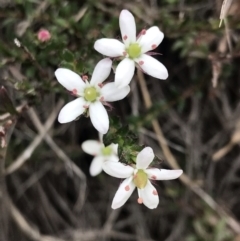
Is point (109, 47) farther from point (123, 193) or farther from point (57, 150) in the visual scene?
point (57, 150)

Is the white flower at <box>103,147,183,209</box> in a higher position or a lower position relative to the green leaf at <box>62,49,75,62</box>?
lower

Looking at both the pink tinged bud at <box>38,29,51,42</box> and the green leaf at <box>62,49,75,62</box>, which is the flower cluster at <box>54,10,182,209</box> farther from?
the pink tinged bud at <box>38,29,51,42</box>

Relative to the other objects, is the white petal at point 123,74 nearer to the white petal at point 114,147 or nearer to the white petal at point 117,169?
the white petal at point 117,169

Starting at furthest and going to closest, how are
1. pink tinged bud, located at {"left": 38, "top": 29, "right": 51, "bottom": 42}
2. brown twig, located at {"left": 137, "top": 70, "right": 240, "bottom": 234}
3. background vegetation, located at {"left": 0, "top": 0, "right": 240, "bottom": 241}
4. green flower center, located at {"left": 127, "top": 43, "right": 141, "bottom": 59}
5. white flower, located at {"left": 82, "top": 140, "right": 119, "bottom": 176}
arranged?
brown twig, located at {"left": 137, "top": 70, "right": 240, "bottom": 234} → background vegetation, located at {"left": 0, "top": 0, "right": 240, "bottom": 241} → white flower, located at {"left": 82, "top": 140, "right": 119, "bottom": 176} → pink tinged bud, located at {"left": 38, "top": 29, "right": 51, "bottom": 42} → green flower center, located at {"left": 127, "top": 43, "right": 141, "bottom": 59}

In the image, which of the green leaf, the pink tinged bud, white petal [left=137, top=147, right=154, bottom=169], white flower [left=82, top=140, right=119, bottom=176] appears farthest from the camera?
white flower [left=82, top=140, right=119, bottom=176]

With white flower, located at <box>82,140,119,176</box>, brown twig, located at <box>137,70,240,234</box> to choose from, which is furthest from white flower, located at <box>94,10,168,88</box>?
brown twig, located at <box>137,70,240,234</box>

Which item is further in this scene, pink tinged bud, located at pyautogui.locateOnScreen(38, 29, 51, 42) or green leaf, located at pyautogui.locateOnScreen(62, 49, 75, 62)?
pink tinged bud, located at pyautogui.locateOnScreen(38, 29, 51, 42)

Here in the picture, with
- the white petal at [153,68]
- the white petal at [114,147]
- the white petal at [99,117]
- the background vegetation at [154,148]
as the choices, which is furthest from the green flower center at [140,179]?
the background vegetation at [154,148]
